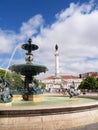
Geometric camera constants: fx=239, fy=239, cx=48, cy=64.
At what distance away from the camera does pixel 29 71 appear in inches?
717

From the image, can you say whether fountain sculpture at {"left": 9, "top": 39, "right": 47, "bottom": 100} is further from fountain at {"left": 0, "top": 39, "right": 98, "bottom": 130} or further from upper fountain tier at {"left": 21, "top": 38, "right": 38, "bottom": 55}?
fountain at {"left": 0, "top": 39, "right": 98, "bottom": 130}

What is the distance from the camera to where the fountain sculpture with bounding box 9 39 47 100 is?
1691 cm

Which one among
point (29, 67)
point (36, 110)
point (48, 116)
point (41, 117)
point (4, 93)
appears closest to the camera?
point (36, 110)

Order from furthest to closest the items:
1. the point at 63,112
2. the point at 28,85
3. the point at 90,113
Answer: the point at 28,85 < the point at 90,113 < the point at 63,112

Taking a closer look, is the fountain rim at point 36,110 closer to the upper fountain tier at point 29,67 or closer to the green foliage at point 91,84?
the upper fountain tier at point 29,67

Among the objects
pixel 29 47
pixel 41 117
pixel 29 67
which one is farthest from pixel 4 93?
pixel 29 47

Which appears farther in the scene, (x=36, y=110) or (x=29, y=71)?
(x=29, y=71)

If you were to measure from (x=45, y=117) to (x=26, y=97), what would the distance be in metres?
8.90

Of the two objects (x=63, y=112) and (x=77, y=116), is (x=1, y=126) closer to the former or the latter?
(x=63, y=112)

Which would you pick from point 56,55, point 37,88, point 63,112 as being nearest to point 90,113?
point 63,112

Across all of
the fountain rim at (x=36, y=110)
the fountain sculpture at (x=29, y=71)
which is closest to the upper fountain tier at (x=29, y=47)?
the fountain sculpture at (x=29, y=71)

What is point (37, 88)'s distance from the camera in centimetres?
1702

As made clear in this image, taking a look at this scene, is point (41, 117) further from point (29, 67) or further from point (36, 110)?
point (29, 67)

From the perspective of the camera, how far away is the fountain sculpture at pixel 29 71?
16.9m
